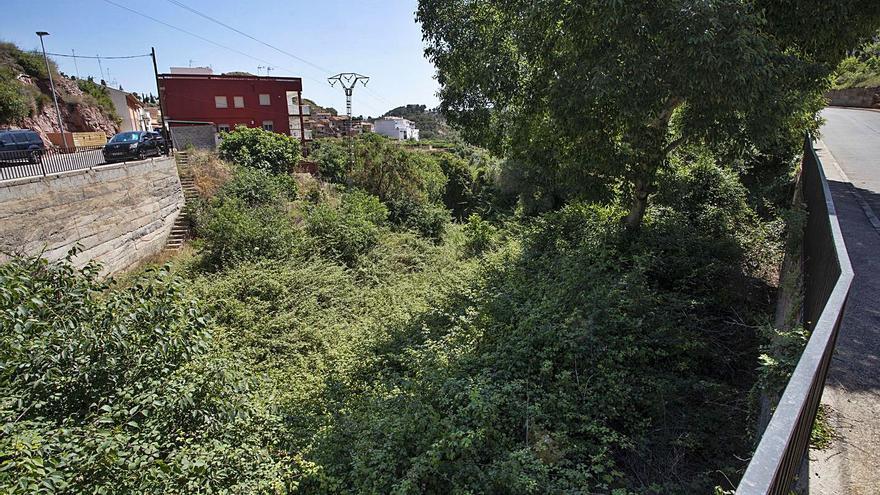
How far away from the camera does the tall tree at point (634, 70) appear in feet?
19.0

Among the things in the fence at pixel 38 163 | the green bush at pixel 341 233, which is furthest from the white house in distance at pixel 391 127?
the fence at pixel 38 163

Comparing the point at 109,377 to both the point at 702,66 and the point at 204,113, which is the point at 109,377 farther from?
the point at 204,113

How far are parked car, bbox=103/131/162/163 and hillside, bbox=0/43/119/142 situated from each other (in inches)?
487

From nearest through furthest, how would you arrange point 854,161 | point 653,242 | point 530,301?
point 530,301
point 653,242
point 854,161

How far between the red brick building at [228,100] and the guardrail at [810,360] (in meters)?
35.4

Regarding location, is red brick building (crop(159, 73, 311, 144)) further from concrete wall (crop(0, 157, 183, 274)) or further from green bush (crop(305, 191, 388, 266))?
green bush (crop(305, 191, 388, 266))

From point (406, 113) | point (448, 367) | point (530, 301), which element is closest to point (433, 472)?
point (448, 367)

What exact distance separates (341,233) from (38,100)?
25268 mm

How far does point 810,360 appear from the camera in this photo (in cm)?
217

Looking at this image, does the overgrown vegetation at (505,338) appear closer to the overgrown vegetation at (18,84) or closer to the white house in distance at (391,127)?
the overgrown vegetation at (18,84)

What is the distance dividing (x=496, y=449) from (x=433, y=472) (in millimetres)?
728

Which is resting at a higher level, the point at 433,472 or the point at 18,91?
the point at 18,91

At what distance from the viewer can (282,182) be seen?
19594 mm

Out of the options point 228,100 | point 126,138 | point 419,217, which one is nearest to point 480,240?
point 419,217
